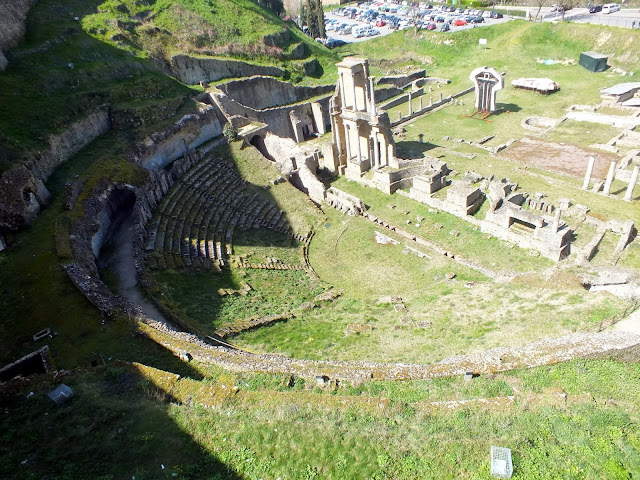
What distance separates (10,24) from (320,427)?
117 feet

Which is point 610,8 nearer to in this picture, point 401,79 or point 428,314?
point 401,79

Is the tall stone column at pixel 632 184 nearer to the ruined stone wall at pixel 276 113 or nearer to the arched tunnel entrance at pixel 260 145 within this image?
the arched tunnel entrance at pixel 260 145

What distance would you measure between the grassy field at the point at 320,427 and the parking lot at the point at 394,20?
5838 centimetres

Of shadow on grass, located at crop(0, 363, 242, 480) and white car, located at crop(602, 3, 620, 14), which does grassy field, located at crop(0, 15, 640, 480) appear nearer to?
shadow on grass, located at crop(0, 363, 242, 480)

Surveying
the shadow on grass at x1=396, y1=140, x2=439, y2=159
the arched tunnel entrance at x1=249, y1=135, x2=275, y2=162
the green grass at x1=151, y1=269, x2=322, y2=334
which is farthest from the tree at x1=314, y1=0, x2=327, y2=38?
the green grass at x1=151, y1=269, x2=322, y2=334

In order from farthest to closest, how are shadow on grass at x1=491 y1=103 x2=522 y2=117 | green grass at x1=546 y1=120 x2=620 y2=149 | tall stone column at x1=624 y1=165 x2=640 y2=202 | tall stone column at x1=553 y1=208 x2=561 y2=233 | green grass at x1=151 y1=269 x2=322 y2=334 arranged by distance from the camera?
shadow on grass at x1=491 y1=103 x2=522 y2=117 < green grass at x1=546 y1=120 x2=620 y2=149 < tall stone column at x1=624 y1=165 x2=640 y2=202 < tall stone column at x1=553 y1=208 x2=561 y2=233 < green grass at x1=151 y1=269 x2=322 y2=334

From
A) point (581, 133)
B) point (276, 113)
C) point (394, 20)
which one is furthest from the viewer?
point (394, 20)

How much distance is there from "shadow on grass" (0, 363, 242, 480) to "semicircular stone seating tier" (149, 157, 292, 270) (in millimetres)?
8115

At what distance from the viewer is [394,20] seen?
69688 millimetres

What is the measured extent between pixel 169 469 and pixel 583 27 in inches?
2401

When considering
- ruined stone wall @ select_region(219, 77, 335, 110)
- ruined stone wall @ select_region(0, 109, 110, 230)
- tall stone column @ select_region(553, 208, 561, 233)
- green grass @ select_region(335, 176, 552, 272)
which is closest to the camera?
ruined stone wall @ select_region(0, 109, 110, 230)

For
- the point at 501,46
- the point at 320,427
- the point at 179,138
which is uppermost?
the point at 320,427

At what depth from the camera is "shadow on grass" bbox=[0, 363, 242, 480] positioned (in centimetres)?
921

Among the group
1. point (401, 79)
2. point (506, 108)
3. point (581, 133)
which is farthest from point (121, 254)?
point (401, 79)
